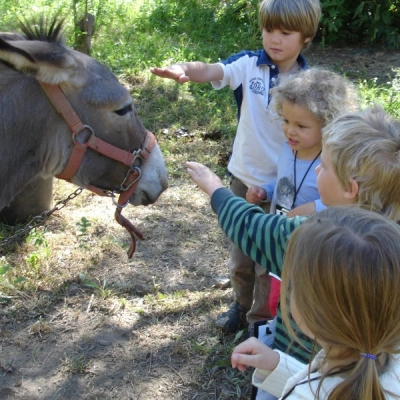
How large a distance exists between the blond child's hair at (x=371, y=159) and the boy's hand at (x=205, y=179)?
45 centimetres

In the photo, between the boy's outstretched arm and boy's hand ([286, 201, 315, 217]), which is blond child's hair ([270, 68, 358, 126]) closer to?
boy's hand ([286, 201, 315, 217])

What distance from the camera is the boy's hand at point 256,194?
2.87 metres

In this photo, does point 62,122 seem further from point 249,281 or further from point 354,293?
point 354,293

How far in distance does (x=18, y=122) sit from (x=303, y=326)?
1886 mm

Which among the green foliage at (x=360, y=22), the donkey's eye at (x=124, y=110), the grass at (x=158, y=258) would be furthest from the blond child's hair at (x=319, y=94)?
the green foliage at (x=360, y=22)

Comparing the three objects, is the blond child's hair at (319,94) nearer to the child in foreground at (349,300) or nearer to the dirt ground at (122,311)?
the child in foreground at (349,300)

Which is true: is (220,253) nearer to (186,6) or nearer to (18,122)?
(18,122)

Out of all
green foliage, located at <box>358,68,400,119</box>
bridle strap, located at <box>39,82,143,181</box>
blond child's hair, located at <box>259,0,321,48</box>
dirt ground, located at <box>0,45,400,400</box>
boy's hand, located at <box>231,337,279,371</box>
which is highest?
blond child's hair, located at <box>259,0,321,48</box>

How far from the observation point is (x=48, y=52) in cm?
264

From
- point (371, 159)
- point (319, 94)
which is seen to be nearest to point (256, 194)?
point (319, 94)

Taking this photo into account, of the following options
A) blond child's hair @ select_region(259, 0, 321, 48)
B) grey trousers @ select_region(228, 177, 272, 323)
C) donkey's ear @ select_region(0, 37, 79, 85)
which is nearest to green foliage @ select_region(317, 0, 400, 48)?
blond child's hair @ select_region(259, 0, 321, 48)

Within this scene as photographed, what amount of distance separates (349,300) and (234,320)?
228cm

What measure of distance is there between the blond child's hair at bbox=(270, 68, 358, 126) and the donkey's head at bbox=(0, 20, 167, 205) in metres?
0.86

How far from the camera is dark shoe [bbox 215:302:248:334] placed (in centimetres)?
352
